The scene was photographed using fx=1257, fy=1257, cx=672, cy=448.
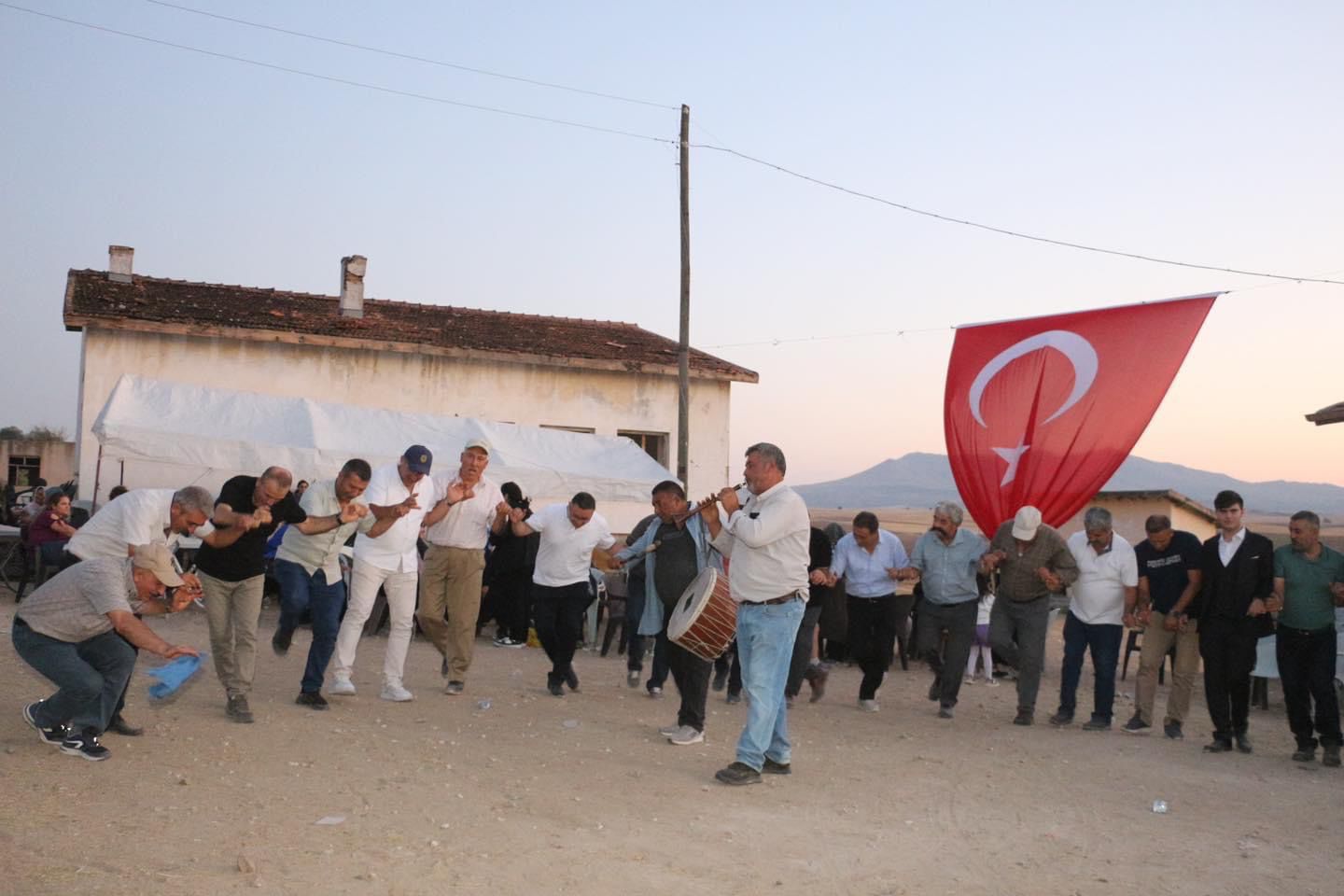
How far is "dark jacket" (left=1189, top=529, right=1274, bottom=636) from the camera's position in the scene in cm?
948

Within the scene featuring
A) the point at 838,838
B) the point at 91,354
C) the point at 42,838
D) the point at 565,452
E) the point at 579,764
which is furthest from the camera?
the point at 91,354

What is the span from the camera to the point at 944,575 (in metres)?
10.8

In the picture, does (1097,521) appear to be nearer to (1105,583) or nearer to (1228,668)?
(1105,583)

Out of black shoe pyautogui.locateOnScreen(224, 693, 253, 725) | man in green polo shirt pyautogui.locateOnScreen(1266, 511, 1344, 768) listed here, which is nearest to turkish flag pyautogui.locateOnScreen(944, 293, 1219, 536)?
man in green polo shirt pyautogui.locateOnScreen(1266, 511, 1344, 768)

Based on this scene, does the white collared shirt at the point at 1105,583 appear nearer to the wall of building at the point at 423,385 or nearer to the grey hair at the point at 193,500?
the grey hair at the point at 193,500

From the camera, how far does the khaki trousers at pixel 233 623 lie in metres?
8.32

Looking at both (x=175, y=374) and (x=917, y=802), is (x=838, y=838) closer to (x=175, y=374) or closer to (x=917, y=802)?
(x=917, y=802)

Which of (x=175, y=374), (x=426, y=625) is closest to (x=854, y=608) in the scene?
(x=426, y=625)

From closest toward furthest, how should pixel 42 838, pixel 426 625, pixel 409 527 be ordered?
pixel 42 838, pixel 409 527, pixel 426 625

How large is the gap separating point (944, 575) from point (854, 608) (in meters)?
0.89

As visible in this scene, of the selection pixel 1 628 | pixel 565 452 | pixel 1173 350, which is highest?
pixel 1173 350

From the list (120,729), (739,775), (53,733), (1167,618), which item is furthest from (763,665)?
(1167,618)

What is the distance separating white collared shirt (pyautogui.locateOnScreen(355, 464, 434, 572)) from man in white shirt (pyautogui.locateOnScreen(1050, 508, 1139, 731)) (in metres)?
5.46

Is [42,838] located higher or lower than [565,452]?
lower
